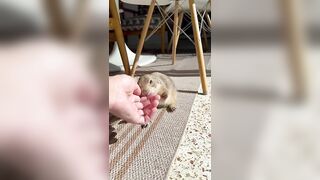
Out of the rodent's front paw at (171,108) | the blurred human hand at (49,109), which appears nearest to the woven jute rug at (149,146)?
the rodent's front paw at (171,108)

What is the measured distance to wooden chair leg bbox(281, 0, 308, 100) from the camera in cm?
27

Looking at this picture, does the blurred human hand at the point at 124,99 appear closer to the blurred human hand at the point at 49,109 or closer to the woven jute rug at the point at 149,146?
the woven jute rug at the point at 149,146

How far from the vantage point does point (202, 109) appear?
1.14 m

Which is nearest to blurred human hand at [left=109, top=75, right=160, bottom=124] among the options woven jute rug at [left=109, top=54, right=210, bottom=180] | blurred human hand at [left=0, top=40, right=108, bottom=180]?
woven jute rug at [left=109, top=54, right=210, bottom=180]

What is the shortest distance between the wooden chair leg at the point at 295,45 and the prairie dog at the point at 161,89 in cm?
87

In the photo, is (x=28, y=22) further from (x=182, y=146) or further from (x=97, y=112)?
(x=182, y=146)

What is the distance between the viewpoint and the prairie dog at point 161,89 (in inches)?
46.9

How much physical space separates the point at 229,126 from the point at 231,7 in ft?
0.36

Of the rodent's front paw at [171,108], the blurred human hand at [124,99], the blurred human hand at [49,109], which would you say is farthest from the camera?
the rodent's front paw at [171,108]

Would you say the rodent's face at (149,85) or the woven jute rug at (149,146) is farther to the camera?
the rodent's face at (149,85)

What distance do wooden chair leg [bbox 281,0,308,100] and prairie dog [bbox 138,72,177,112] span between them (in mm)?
872

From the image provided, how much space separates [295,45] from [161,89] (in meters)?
1.02

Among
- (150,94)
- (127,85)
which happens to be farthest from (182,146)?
(150,94)

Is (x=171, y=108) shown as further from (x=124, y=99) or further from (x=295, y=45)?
(x=295, y=45)
